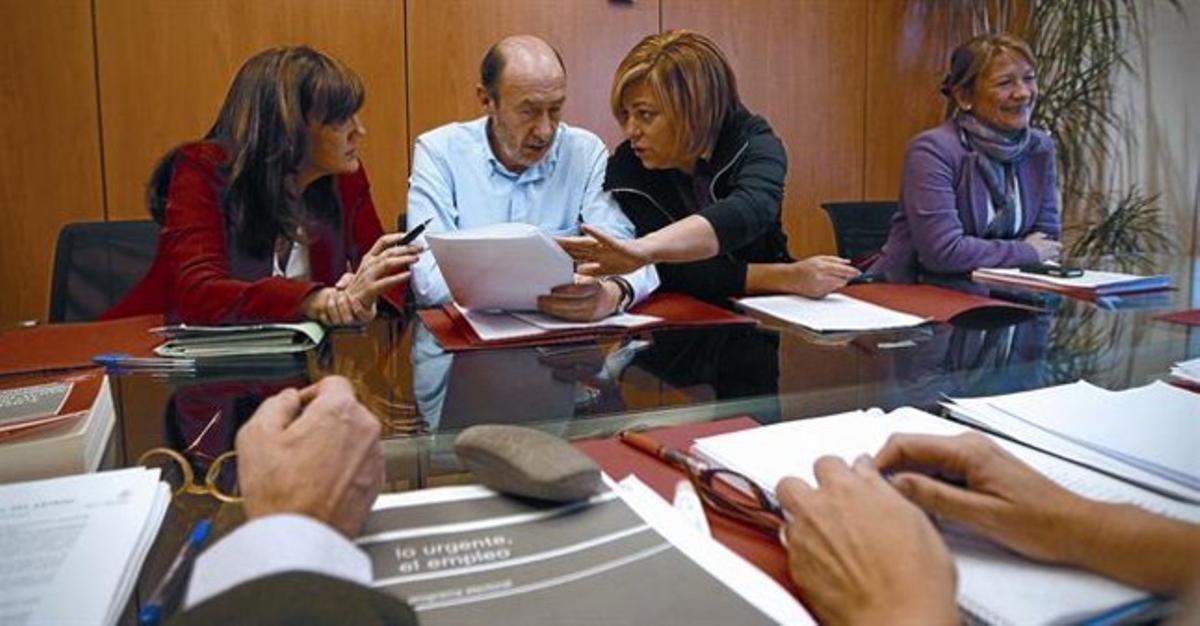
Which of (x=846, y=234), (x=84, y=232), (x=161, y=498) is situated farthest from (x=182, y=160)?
(x=846, y=234)

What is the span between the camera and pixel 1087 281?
1904mm

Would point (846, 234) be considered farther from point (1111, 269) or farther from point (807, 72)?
point (807, 72)

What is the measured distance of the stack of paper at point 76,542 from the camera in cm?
56

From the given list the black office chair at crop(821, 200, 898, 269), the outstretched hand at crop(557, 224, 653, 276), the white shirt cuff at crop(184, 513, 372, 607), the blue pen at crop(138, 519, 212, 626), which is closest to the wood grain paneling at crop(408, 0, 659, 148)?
the black office chair at crop(821, 200, 898, 269)

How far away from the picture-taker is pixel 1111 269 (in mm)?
2164

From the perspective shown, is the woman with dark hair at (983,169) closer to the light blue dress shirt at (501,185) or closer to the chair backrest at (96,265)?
the light blue dress shirt at (501,185)

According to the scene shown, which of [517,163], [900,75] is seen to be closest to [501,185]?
[517,163]

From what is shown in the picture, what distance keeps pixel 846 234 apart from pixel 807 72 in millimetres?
1330

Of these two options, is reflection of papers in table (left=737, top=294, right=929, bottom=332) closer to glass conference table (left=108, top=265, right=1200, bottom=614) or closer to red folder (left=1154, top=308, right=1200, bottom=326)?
glass conference table (left=108, top=265, right=1200, bottom=614)

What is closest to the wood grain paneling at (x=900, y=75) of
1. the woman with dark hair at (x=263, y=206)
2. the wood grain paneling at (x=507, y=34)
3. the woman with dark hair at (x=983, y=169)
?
the wood grain paneling at (x=507, y=34)

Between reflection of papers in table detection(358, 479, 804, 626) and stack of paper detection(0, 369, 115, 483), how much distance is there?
1.18 ft

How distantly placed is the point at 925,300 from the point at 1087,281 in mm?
464

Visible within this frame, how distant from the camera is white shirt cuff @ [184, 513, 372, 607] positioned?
499 millimetres

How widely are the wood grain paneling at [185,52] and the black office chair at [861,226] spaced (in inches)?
69.9
